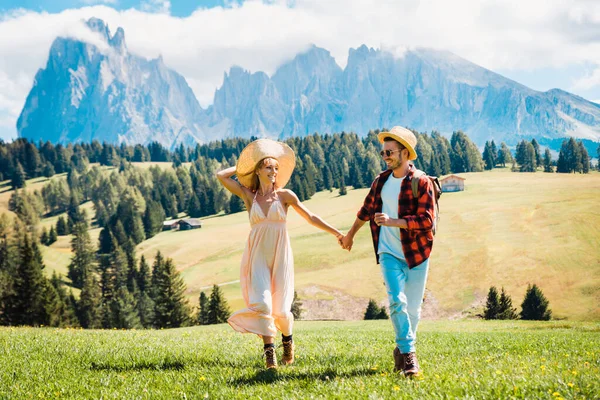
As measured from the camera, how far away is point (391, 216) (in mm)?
7266

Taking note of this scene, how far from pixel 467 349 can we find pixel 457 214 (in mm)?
98678

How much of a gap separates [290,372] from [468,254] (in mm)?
77722

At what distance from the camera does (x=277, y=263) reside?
26.2 ft

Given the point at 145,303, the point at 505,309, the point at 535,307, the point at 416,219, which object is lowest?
the point at 145,303

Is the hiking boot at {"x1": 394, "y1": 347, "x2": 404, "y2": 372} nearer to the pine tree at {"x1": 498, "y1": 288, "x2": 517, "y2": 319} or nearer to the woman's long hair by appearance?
the woman's long hair

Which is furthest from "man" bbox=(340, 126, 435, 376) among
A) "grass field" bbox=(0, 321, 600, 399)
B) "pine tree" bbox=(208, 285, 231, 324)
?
"pine tree" bbox=(208, 285, 231, 324)

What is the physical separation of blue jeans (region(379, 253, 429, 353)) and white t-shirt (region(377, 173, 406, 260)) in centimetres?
10

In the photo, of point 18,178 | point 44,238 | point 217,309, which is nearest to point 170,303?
point 217,309

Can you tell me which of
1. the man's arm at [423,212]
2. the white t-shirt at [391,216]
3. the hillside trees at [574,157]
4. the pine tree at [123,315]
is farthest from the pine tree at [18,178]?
the man's arm at [423,212]

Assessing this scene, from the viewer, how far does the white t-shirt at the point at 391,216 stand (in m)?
7.05

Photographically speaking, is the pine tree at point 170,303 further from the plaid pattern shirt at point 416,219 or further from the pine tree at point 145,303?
the plaid pattern shirt at point 416,219

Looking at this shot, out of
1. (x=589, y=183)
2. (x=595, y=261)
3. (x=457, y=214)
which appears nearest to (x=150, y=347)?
(x=595, y=261)

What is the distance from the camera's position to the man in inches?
266

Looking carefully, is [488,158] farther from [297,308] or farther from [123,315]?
[123,315]
